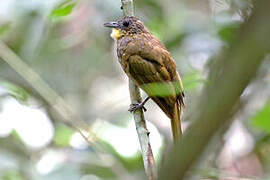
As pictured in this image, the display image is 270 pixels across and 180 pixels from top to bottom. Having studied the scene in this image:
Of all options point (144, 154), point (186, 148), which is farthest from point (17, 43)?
point (186, 148)

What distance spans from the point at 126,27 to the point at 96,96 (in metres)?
1.47

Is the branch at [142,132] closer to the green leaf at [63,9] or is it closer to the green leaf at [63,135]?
the green leaf at [63,9]

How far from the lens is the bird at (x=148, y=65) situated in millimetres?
2637

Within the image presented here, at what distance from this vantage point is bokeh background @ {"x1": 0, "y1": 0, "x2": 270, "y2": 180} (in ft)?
8.86

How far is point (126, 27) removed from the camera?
3455mm

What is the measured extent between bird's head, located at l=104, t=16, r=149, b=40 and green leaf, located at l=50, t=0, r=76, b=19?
0.91 m

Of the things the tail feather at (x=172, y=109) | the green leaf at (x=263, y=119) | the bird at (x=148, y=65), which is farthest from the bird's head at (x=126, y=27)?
the green leaf at (x=263, y=119)

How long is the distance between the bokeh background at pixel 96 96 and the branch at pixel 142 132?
236 millimetres

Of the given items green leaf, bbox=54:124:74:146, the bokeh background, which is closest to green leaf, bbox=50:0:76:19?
the bokeh background

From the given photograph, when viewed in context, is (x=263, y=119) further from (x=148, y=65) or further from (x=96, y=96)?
(x=96, y=96)

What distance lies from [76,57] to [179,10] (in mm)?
1157

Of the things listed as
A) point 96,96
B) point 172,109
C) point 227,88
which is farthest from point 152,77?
point 227,88

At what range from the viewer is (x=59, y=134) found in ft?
10.4

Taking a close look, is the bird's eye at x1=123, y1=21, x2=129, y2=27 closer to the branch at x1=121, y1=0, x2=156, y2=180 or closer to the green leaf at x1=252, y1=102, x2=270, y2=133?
the branch at x1=121, y1=0, x2=156, y2=180
